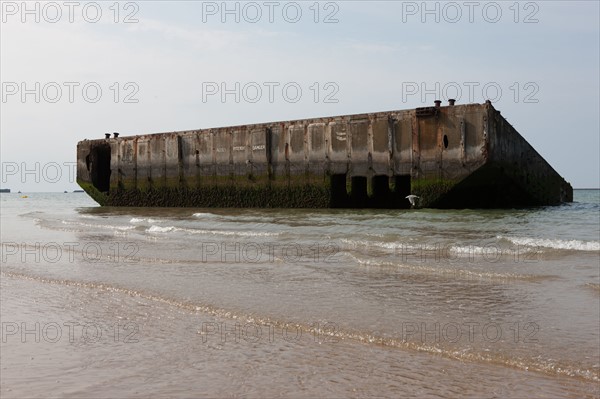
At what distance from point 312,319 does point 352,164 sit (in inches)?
521

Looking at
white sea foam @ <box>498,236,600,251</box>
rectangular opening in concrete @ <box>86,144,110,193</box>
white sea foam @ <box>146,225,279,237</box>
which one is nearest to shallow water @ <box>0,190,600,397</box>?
white sea foam @ <box>498,236,600,251</box>

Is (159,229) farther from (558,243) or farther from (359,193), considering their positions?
(558,243)

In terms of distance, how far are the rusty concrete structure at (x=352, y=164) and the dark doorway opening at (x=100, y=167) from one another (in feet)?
6.69

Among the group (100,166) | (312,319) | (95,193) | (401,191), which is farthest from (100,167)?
(312,319)

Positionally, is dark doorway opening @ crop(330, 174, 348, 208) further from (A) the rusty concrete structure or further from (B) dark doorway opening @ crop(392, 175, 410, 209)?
(B) dark doorway opening @ crop(392, 175, 410, 209)

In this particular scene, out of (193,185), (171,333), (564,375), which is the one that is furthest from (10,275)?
(193,185)

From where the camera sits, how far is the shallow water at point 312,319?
318 centimetres

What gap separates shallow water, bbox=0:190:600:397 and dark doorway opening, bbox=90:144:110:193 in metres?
17.4

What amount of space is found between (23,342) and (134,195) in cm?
2122

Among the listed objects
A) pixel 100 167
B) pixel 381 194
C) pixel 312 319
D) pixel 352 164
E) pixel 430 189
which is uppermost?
pixel 100 167

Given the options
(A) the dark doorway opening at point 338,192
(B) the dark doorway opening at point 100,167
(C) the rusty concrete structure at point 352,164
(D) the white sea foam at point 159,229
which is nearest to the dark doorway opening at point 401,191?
(C) the rusty concrete structure at point 352,164

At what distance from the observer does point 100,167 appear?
1050 inches

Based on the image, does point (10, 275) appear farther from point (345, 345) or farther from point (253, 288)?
point (345, 345)

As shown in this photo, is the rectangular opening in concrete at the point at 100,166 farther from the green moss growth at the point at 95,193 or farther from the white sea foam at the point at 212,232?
the white sea foam at the point at 212,232
